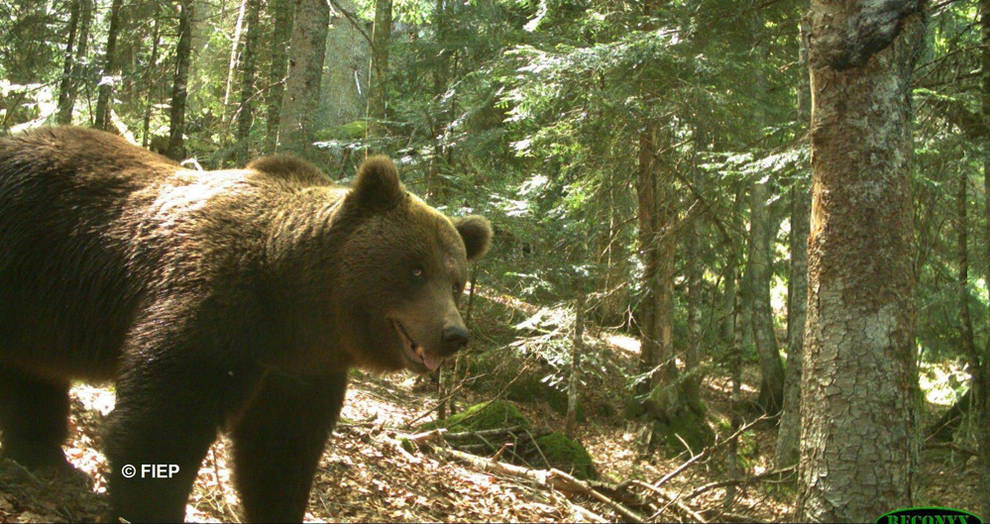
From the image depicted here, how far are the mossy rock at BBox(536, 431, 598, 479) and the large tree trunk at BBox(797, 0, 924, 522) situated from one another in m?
4.12

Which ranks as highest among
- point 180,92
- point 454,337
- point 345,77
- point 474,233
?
point 345,77

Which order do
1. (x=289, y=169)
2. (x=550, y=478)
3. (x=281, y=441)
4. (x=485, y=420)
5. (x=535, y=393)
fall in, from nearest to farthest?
1. (x=281, y=441)
2. (x=289, y=169)
3. (x=550, y=478)
4. (x=485, y=420)
5. (x=535, y=393)

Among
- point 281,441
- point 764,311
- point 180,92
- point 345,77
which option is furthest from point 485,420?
point 345,77

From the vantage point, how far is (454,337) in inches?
172

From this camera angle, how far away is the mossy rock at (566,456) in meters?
9.02

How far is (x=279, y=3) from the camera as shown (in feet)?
51.4

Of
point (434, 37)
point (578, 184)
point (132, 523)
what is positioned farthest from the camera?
point (434, 37)

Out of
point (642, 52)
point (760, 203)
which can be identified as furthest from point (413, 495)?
point (760, 203)

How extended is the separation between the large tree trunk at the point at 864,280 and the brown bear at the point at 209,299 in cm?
255

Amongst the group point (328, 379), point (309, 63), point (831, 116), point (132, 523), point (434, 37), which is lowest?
point (132, 523)

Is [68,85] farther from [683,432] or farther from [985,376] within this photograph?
[985,376]

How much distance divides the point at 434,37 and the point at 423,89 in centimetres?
118

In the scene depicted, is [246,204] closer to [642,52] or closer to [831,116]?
[831,116]

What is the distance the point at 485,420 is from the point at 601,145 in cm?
465
